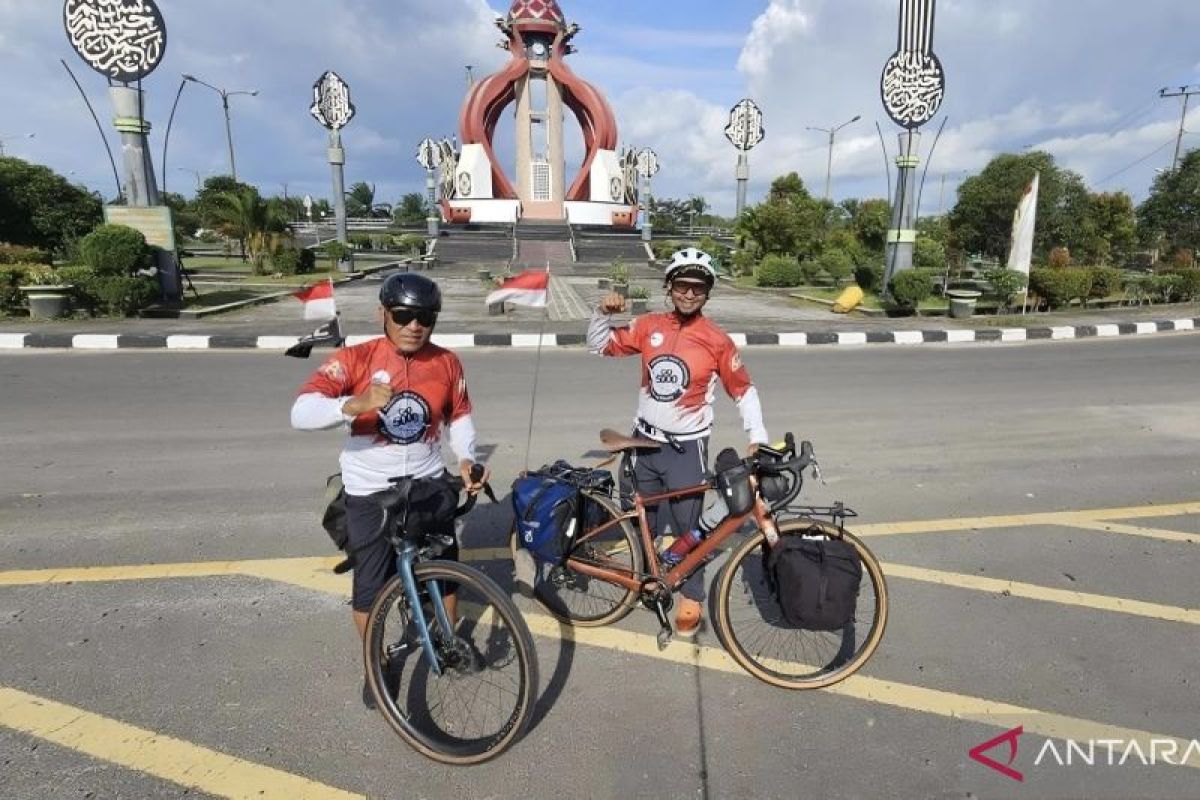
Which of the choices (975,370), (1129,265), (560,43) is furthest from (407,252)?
(1129,265)

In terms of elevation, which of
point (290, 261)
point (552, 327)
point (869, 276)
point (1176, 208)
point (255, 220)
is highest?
point (1176, 208)

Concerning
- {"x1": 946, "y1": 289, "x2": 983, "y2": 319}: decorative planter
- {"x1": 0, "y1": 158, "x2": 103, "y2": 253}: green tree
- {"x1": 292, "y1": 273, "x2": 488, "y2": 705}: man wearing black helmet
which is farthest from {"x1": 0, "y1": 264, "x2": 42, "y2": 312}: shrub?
{"x1": 946, "y1": 289, "x2": 983, "y2": 319}: decorative planter

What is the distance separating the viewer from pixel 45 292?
37.6 ft

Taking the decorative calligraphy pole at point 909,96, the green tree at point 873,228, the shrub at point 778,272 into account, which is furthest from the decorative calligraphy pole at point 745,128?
the decorative calligraphy pole at point 909,96

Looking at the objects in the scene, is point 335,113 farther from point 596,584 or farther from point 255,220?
point 596,584

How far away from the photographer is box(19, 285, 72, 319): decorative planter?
1138 cm

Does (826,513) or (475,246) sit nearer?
(826,513)

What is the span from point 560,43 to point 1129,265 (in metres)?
39.8

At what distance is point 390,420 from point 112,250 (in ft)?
41.8

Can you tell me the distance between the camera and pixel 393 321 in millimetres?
2352

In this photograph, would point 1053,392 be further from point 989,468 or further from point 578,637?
point 578,637

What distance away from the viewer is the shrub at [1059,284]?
15100mm

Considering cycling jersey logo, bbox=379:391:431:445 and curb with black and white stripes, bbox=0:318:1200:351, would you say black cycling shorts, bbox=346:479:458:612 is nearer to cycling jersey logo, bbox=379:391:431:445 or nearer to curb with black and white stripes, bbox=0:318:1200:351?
cycling jersey logo, bbox=379:391:431:445

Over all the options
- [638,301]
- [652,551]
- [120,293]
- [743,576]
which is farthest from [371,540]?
[638,301]
